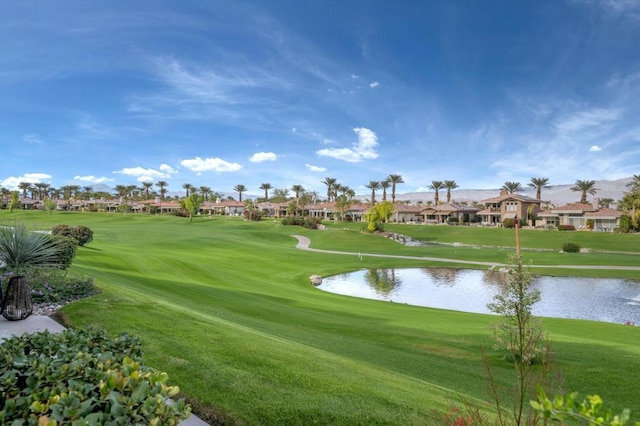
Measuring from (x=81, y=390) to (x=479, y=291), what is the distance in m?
28.5

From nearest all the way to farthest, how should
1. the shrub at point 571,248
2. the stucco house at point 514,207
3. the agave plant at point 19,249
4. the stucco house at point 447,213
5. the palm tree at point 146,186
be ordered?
the agave plant at point 19,249 < the shrub at point 571,248 < the stucco house at point 514,207 < the stucco house at point 447,213 < the palm tree at point 146,186

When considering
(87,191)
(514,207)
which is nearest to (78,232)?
(514,207)

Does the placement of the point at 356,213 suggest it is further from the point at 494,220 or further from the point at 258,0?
the point at 258,0

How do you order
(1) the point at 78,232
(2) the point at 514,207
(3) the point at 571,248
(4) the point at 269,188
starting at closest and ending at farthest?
(1) the point at 78,232, (3) the point at 571,248, (2) the point at 514,207, (4) the point at 269,188

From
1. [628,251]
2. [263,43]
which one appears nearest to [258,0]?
[263,43]

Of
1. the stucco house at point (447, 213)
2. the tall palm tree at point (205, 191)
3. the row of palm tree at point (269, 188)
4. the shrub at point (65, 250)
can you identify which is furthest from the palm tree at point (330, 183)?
the shrub at point (65, 250)

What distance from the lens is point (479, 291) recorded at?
90.0 feet

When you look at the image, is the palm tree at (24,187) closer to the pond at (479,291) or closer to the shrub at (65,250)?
the pond at (479,291)

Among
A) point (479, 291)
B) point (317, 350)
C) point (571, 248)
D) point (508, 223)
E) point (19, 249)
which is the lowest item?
point (479, 291)

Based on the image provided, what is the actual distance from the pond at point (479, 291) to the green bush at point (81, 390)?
2205 cm

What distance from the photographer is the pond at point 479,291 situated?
877 inches

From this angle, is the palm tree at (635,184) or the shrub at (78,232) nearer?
the shrub at (78,232)

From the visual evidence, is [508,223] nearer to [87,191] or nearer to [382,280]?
[382,280]

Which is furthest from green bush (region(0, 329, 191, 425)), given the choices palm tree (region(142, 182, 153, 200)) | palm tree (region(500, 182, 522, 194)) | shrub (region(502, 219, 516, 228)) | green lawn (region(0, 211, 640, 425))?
palm tree (region(142, 182, 153, 200))
